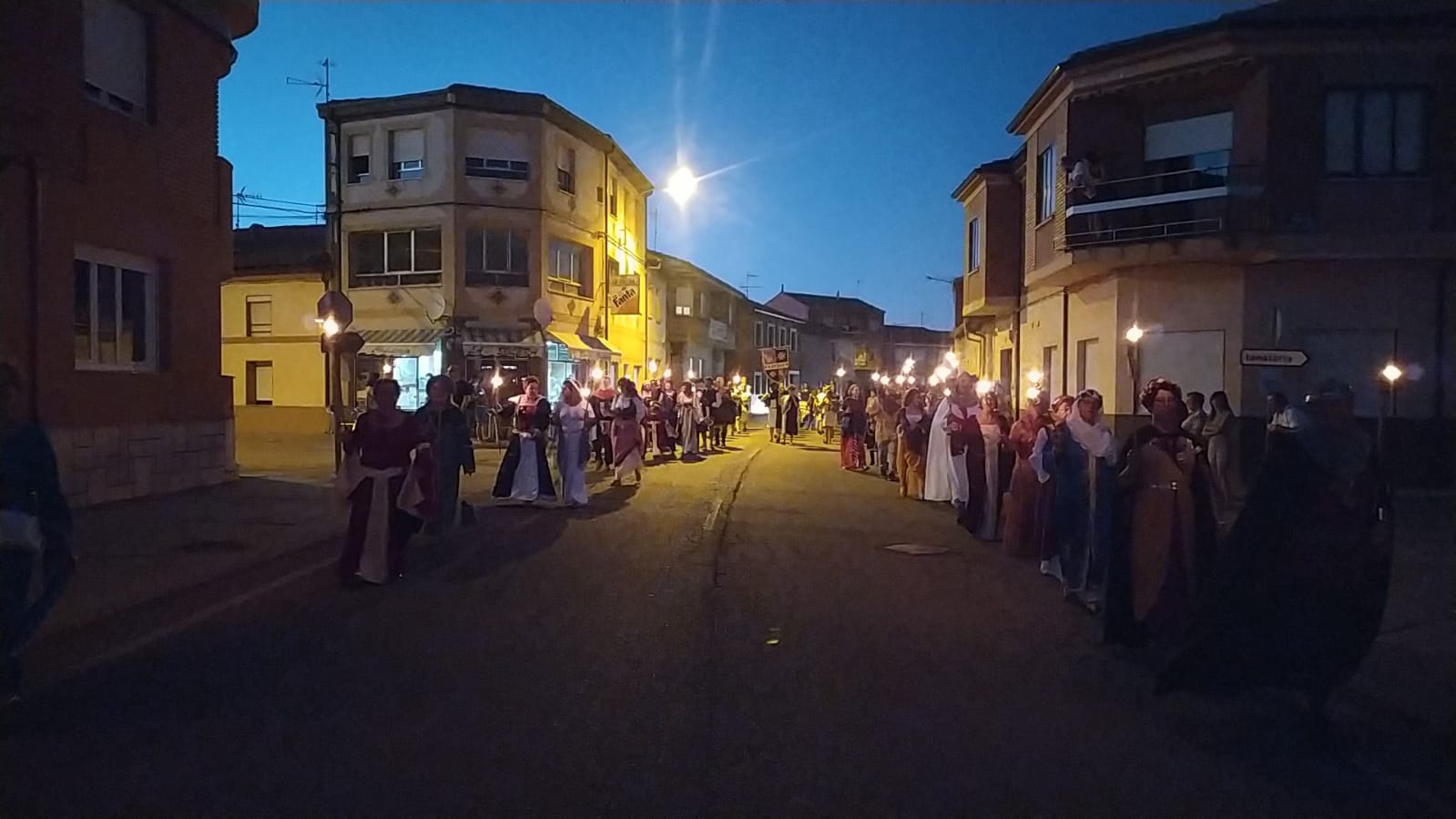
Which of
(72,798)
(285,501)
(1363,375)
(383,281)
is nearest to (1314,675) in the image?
(72,798)

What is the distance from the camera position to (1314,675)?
230 inches

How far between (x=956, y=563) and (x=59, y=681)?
805 centimetres

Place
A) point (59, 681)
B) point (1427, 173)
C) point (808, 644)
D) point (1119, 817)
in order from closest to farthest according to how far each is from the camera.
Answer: point (1119, 817) < point (59, 681) < point (808, 644) < point (1427, 173)

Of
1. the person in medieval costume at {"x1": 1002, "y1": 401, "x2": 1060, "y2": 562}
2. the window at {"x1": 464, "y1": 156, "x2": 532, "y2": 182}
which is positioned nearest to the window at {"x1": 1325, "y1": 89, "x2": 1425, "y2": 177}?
the person in medieval costume at {"x1": 1002, "y1": 401, "x2": 1060, "y2": 562}

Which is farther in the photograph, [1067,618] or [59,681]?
[1067,618]

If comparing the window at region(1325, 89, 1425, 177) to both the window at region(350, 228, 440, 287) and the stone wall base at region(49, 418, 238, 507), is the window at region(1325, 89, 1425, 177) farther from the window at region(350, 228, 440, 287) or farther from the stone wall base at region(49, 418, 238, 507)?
the window at region(350, 228, 440, 287)

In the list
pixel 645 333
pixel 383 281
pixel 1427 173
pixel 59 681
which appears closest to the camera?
pixel 59 681

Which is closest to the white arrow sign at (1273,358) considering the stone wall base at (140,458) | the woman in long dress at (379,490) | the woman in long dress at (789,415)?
the woman in long dress at (379,490)

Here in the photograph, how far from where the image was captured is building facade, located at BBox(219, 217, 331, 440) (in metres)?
33.8

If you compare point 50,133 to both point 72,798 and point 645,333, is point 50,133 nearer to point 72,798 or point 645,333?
point 72,798

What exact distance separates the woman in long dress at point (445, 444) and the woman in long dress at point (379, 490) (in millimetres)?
2139

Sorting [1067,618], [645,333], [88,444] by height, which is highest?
[645,333]

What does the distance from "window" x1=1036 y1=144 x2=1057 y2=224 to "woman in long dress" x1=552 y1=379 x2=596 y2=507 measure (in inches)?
462

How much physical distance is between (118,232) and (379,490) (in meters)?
6.98
